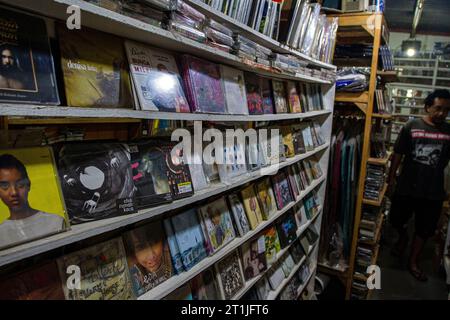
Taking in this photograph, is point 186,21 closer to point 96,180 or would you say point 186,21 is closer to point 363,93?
point 96,180

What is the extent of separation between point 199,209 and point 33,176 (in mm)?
679

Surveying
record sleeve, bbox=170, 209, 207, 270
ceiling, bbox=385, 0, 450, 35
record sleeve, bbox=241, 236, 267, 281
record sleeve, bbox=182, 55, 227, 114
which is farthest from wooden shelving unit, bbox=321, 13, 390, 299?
ceiling, bbox=385, 0, 450, 35

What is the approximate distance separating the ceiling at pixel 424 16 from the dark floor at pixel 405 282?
4.26m

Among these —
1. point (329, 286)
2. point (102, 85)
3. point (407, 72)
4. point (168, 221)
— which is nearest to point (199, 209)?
point (168, 221)

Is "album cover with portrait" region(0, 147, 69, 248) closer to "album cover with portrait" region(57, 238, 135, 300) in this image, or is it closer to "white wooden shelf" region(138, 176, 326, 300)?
Answer: "album cover with portrait" region(57, 238, 135, 300)

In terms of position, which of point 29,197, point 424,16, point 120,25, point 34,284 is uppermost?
point 424,16

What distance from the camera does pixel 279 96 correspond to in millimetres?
1777

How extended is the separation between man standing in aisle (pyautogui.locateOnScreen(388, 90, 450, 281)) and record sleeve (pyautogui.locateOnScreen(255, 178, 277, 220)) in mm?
2023

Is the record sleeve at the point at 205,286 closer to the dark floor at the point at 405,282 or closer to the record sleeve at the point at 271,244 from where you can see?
the record sleeve at the point at 271,244

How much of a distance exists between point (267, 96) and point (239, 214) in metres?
0.70

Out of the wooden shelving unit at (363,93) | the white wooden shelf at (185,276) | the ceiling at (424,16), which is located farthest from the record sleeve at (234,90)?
the ceiling at (424,16)

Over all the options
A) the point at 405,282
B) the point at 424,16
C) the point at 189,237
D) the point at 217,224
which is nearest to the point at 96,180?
the point at 189,237

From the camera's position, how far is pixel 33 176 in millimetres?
701

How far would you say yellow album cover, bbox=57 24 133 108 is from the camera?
75 centimetres
